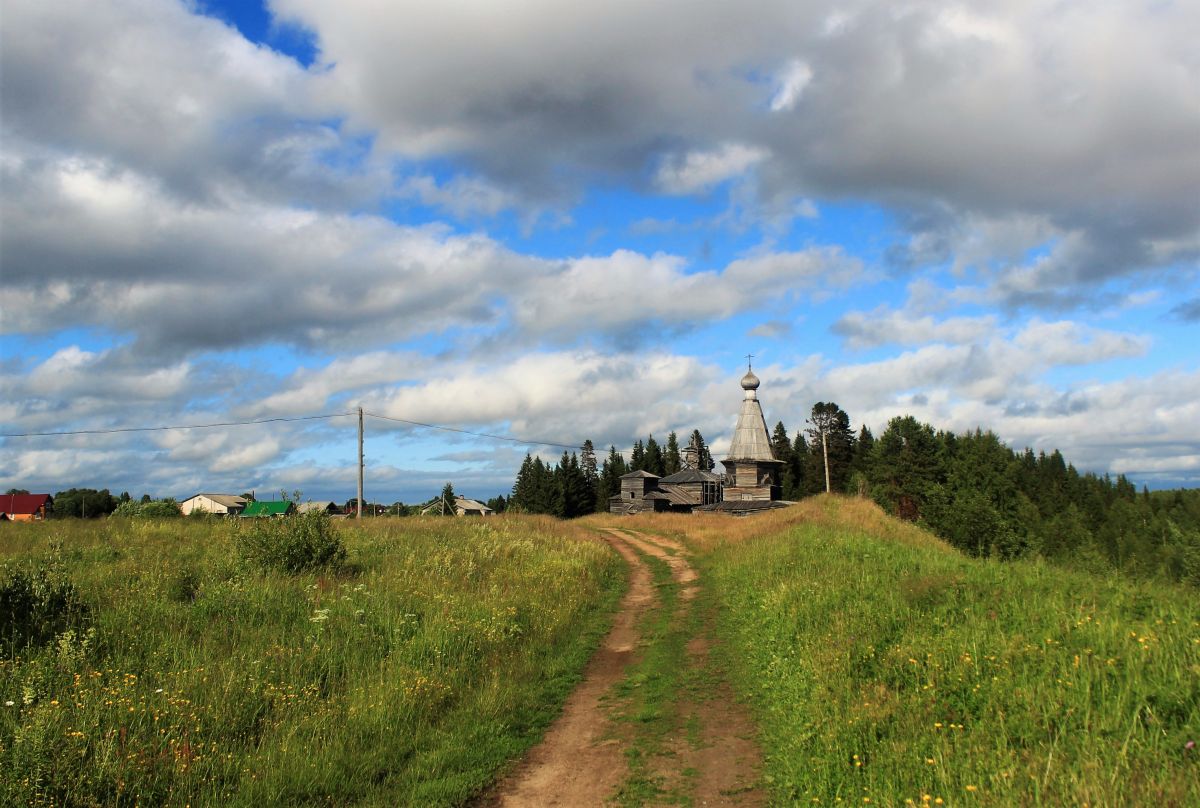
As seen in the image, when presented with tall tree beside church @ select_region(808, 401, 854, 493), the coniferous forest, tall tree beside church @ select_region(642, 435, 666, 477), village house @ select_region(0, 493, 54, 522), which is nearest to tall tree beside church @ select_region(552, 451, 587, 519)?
the coniferous forest

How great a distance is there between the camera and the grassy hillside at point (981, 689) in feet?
17.1

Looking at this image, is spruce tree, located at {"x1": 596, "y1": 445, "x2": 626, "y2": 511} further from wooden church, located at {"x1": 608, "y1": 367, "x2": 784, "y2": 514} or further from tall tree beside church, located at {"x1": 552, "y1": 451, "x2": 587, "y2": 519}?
wooden church, located at {"x1": 608, "y1": 367, "x2": 784, "y2": 514}

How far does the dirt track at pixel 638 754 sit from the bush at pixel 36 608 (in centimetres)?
745

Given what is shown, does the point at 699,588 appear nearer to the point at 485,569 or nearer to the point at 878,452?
the point at 485,569

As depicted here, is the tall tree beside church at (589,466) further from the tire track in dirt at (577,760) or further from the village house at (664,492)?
the tire track in dirt at (577,760)

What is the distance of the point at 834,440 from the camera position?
328ft

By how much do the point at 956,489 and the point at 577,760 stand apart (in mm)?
67657

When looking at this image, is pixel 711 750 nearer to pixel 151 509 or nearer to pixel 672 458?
pixel 151 509

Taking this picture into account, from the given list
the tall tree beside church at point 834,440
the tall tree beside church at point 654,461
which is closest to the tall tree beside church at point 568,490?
the tall tree beside church at point 654,461

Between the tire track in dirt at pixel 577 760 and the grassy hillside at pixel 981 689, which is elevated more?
the grassy hillside at pixel 981 689

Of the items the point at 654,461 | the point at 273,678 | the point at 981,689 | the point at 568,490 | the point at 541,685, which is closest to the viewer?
the point at 981,689

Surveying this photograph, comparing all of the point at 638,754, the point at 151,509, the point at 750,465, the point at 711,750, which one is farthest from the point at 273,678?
the point at 750,465

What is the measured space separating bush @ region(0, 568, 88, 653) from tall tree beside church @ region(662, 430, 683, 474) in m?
105

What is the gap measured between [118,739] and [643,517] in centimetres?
4106
